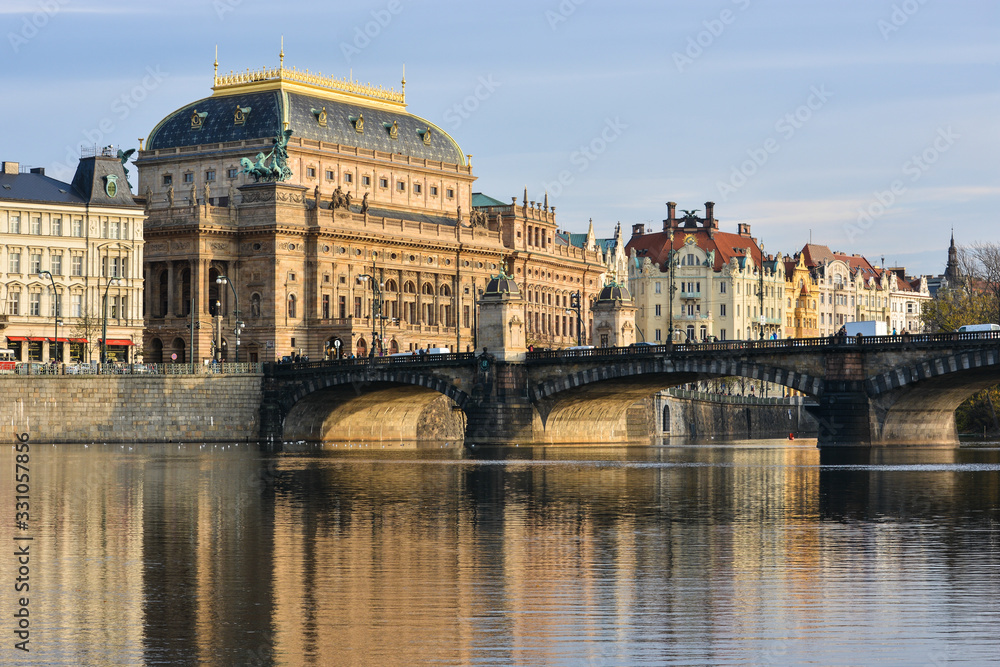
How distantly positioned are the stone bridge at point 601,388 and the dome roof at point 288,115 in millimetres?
38271

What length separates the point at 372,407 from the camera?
133m

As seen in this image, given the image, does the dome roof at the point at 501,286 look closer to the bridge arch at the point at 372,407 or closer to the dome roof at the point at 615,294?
the bridge arch at the point at 372,407

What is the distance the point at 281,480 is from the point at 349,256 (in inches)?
3572

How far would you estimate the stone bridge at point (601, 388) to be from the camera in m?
103

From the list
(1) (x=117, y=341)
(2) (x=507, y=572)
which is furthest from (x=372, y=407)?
(2) (x=507, y=572)

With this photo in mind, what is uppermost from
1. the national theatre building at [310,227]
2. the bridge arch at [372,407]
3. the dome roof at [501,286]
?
the national theatre building at [310,227]

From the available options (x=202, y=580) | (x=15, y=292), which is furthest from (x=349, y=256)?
(x=202, y=580)

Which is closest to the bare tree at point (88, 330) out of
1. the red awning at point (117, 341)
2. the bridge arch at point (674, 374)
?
the red awning at point (117, 341)

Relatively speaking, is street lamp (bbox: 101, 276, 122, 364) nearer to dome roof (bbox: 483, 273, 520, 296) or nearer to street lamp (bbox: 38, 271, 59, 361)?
street lamp (bbox: 38, 271, 59, 361)

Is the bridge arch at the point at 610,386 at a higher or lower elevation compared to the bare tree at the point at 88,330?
lower

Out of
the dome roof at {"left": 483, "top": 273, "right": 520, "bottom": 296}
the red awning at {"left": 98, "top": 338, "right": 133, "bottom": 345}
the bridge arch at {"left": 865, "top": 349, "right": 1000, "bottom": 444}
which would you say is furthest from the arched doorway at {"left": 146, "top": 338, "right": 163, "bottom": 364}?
the bridge arch at {"left": 865, "top": 349, "right": 1000, "bottom": 444}

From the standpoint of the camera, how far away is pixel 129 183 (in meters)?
147

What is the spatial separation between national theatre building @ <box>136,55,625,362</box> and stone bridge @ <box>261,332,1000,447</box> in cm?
1342

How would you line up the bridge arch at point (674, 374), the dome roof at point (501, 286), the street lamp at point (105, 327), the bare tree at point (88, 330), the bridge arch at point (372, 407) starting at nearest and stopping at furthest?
the bridge arch at point (674, 374) < the bridge arch at point (372, 407) < the dome roof at point (501, 286) < the street lamp at point (105, 327) < the bare tree at point (88, 330)
